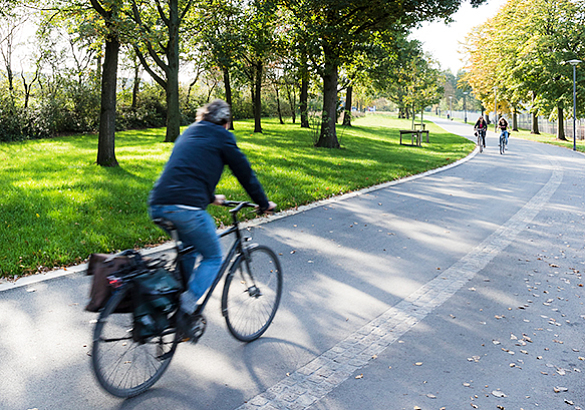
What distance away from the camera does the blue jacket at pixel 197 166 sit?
11.4 feet

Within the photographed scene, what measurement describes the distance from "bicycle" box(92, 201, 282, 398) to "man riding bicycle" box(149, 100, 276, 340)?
77mm

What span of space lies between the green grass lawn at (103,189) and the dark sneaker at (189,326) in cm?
317

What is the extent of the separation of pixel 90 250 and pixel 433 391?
4.81 metres

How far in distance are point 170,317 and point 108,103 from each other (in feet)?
37.4

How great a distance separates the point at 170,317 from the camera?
11.6 feet

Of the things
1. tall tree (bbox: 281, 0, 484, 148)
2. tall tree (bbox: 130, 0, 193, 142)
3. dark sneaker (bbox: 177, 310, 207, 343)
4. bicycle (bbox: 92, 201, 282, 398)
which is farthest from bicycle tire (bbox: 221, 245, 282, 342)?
tall tree (bbox: 281, 0, 484, 148)

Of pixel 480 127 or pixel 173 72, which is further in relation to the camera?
pixel 480 127

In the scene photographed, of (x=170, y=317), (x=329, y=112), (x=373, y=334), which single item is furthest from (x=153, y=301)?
(x=329, y=112)

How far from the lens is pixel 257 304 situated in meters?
4.46

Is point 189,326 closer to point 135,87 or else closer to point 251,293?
point 251,293

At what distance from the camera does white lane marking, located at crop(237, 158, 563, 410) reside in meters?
3.45

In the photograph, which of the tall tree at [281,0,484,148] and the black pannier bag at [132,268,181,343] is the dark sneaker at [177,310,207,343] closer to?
the black pannier bag at [132,268,181,343]

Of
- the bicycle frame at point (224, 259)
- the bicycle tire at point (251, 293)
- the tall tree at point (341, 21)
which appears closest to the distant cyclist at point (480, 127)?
the tall tree at point (341, 21)

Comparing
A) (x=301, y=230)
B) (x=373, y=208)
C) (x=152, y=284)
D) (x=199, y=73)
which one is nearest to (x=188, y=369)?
(x=152, y=284)
